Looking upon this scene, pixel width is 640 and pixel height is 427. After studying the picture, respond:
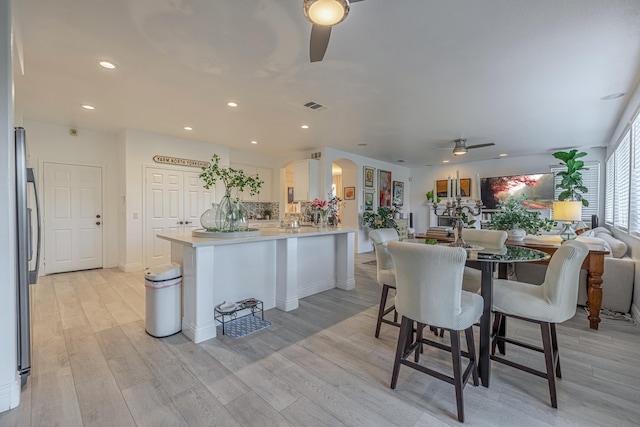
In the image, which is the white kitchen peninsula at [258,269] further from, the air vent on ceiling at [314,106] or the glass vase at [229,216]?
the air vent on ceiling at [314,106]

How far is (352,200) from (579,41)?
5.39 m

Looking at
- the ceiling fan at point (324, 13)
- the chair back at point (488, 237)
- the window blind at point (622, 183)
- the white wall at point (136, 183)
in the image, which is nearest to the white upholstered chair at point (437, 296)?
the chair back at point (488, 237)

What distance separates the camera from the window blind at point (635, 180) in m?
3.27

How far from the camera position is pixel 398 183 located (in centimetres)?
899

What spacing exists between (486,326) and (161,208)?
5.46m

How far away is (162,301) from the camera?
2.57m

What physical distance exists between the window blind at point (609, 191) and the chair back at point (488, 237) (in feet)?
14.0

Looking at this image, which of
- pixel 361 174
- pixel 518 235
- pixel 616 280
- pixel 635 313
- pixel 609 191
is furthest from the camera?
pixel 361 174

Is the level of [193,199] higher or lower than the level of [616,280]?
higher

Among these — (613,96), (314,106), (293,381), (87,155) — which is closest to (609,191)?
(613,96)

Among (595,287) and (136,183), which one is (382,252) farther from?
(136,183)

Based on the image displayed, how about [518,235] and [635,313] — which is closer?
[635,313]

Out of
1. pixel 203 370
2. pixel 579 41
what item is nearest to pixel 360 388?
pixel 203 370

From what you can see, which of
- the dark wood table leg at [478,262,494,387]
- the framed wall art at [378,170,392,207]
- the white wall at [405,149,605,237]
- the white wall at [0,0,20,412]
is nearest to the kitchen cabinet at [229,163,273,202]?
the framed wall art at [378,170,392,207]
